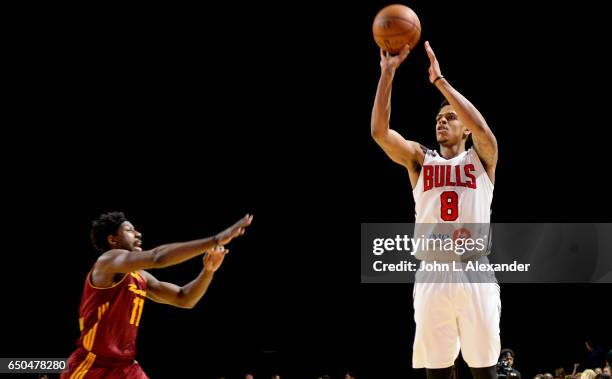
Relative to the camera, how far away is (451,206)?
4.79 metres

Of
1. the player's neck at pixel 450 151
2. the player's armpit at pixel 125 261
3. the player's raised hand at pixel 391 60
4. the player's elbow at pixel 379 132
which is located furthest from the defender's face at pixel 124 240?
the player's neck at pixel 450 151

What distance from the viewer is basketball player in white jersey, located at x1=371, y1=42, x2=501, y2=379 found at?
456 cm

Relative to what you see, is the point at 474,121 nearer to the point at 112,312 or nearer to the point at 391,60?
the point at 391,60

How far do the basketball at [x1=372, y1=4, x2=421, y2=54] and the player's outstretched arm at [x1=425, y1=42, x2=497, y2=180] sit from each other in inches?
8.1

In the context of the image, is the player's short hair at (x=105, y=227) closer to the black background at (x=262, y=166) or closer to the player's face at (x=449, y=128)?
the player's face at (x=449, y=128)

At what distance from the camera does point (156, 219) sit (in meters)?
16.2

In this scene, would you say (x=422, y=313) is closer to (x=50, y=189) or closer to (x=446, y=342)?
(x=446, y=342)

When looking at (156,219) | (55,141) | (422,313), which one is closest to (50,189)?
(55,141)

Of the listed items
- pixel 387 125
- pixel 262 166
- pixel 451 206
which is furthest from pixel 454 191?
pixel 262 166

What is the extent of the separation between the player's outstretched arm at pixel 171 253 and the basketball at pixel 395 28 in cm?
156

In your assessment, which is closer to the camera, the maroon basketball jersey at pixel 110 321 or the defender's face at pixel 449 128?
the maroon basketball jersey at pixel 110 321

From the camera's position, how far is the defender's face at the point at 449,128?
16.5ft

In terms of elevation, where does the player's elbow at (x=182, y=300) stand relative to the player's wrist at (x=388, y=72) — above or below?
below

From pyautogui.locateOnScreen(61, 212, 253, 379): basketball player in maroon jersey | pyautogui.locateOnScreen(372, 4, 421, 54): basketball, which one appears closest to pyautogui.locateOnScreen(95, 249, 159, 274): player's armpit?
pyautogui.locateOnScreen(61, 212, 253, 379): basketball player in maroon jersey
